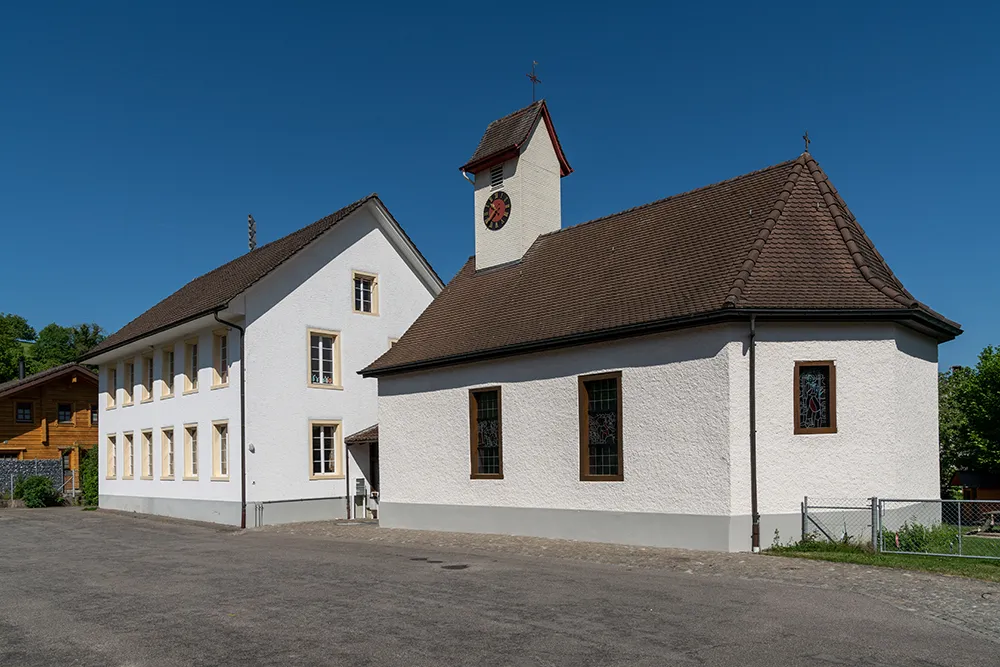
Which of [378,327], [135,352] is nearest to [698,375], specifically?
[378,327]

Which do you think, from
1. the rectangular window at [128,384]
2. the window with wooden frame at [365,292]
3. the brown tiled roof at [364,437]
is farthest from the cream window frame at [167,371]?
the brown tiled roof at [364,437]

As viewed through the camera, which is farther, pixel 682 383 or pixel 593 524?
pixel 593 524

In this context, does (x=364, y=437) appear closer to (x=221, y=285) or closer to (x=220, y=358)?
(x=220, y=358)

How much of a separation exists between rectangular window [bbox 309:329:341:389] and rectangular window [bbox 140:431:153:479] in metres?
8.11

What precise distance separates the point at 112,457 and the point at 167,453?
5.76m

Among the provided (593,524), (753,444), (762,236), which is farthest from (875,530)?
(762,236)

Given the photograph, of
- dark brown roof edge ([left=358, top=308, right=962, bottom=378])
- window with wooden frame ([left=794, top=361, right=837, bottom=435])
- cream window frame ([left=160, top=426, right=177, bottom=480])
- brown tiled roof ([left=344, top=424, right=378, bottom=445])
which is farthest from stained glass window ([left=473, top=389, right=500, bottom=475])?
cream window frame ([left=160, top=426, right=177, bottom=480])

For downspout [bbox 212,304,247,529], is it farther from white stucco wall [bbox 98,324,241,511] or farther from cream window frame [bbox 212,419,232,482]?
cream window frame [bbox 212,419,232,482]

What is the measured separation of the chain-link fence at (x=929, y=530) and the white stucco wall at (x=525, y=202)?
1137 centimetres

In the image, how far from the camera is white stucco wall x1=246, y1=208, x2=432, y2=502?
81.4 feet

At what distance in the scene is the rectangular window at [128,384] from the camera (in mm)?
32700

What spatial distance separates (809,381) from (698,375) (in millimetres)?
1968

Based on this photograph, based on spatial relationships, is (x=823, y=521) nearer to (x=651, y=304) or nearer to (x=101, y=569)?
(x=651, y=304)

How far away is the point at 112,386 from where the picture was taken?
34.4m
